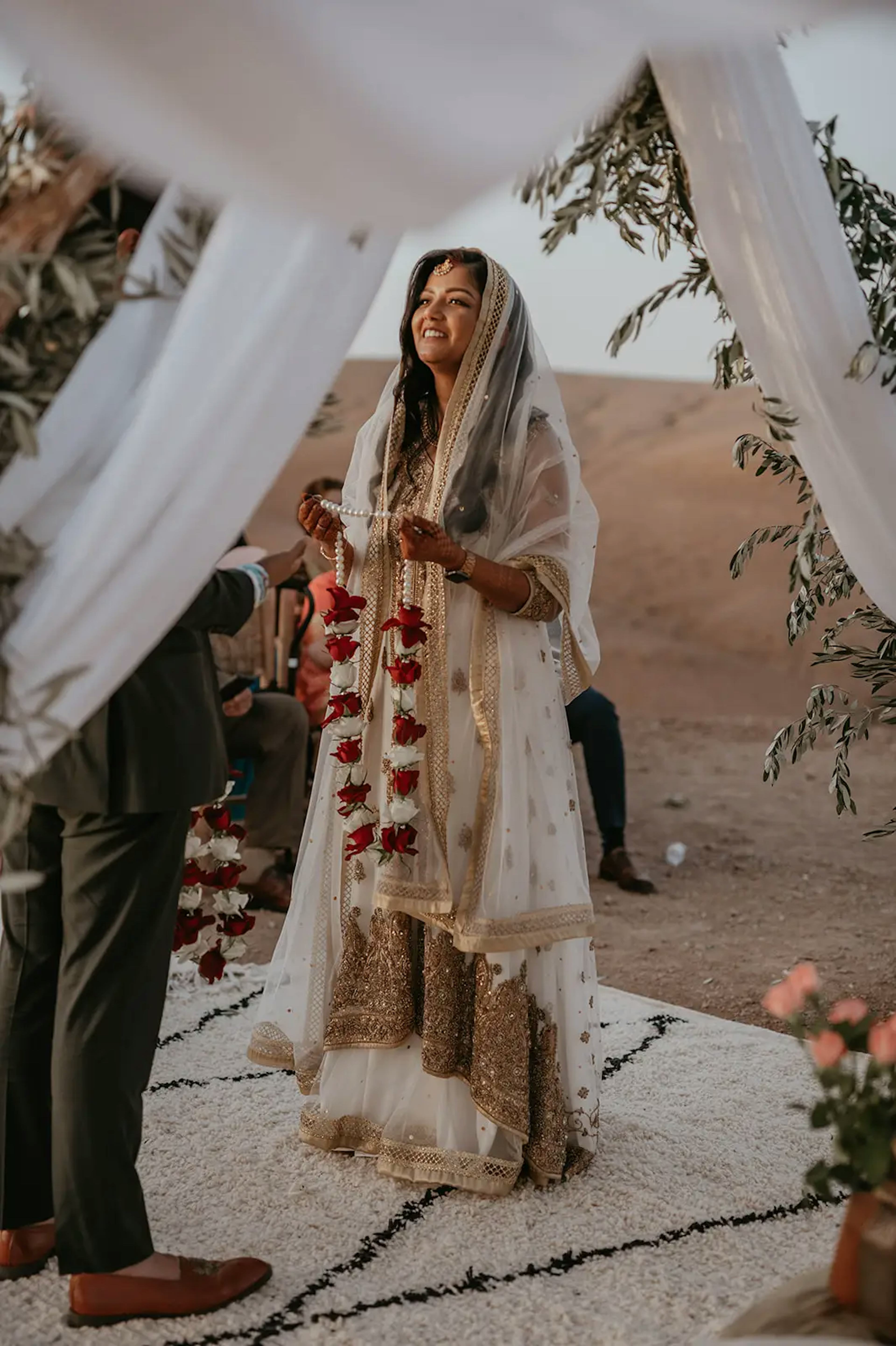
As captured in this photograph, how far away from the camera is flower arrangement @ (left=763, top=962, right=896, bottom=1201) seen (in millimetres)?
1718

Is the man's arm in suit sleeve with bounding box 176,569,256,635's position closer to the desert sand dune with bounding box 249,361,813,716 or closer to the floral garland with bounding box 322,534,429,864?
the floral garland with bounding box 322,534,429,864

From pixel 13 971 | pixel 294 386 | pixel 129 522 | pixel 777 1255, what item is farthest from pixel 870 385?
pixel 13 971

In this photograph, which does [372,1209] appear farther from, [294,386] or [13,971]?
[294,386]

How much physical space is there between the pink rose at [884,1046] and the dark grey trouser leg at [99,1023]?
3.60 feet

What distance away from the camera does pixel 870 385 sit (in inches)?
78.5

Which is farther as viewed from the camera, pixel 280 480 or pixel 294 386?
pixel 280 480

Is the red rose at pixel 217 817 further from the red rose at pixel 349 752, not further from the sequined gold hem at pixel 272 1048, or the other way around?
the sequined gold hem at pixel 272 1048

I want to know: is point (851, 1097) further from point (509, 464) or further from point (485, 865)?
point (509, 464)

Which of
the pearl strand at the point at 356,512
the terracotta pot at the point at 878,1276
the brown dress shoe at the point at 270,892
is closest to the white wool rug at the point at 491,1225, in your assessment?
the terracotta pot at the point at 878,1276

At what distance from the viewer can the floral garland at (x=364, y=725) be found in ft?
8.70

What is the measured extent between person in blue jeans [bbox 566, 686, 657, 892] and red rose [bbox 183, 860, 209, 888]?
9.80ft

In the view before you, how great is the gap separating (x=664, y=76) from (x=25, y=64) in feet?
2.97

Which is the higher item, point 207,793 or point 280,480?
point 280,480

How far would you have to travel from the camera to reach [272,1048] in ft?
9.57
